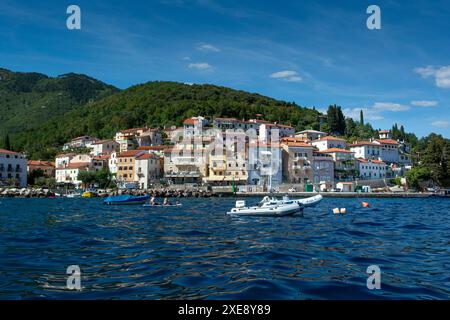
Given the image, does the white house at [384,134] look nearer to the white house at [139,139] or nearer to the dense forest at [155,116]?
the dense forest at [155,116]

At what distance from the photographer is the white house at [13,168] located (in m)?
80.2

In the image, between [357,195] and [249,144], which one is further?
[249,144]

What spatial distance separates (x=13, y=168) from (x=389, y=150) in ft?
287

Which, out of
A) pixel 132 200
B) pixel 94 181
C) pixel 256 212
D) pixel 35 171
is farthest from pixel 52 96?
pixel 256 212

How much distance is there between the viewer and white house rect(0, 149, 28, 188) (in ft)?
263

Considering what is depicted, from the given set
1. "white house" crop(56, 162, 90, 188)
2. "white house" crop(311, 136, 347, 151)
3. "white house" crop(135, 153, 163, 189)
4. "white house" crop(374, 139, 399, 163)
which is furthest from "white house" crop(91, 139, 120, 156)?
"white house" crop(374, 139, 399, 163)

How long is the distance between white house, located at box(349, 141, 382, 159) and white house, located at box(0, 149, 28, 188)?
2964 inches

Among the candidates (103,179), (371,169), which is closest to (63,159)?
(103,179)

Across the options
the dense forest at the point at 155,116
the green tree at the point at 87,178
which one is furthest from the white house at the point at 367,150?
the green tree at the point at 87,178

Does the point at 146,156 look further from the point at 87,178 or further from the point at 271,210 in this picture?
the point at 271,210
